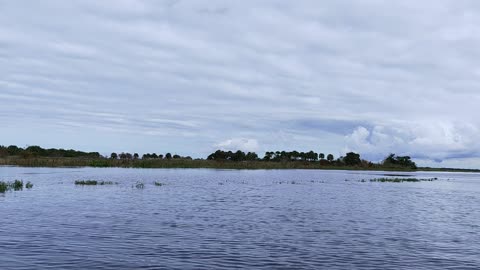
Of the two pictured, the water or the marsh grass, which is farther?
the marsh grass

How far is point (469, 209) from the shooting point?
47.5m

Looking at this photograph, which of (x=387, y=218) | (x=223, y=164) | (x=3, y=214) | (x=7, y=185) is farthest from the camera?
(x=223, y=164)

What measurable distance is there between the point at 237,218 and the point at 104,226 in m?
10.3

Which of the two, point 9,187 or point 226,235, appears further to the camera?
point 9,187

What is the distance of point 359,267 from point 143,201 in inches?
1146

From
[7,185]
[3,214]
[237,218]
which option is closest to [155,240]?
[237,218]

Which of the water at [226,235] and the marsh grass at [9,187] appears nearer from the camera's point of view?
the water at [226,235]

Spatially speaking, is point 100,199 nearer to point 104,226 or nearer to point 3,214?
point 3,214

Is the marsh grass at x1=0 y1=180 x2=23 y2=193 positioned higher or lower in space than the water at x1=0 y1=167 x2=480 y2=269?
higher

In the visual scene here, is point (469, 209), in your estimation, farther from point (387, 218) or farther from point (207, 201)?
point (207, 201)

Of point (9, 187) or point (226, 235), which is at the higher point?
point (9, 187)

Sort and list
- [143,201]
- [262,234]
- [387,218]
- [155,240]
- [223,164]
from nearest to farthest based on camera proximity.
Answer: [155,240] → [262,234] → [387,218] → [143,201] → [223,164]

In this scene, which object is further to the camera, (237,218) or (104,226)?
(237,218)

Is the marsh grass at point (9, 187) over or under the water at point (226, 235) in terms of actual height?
over
